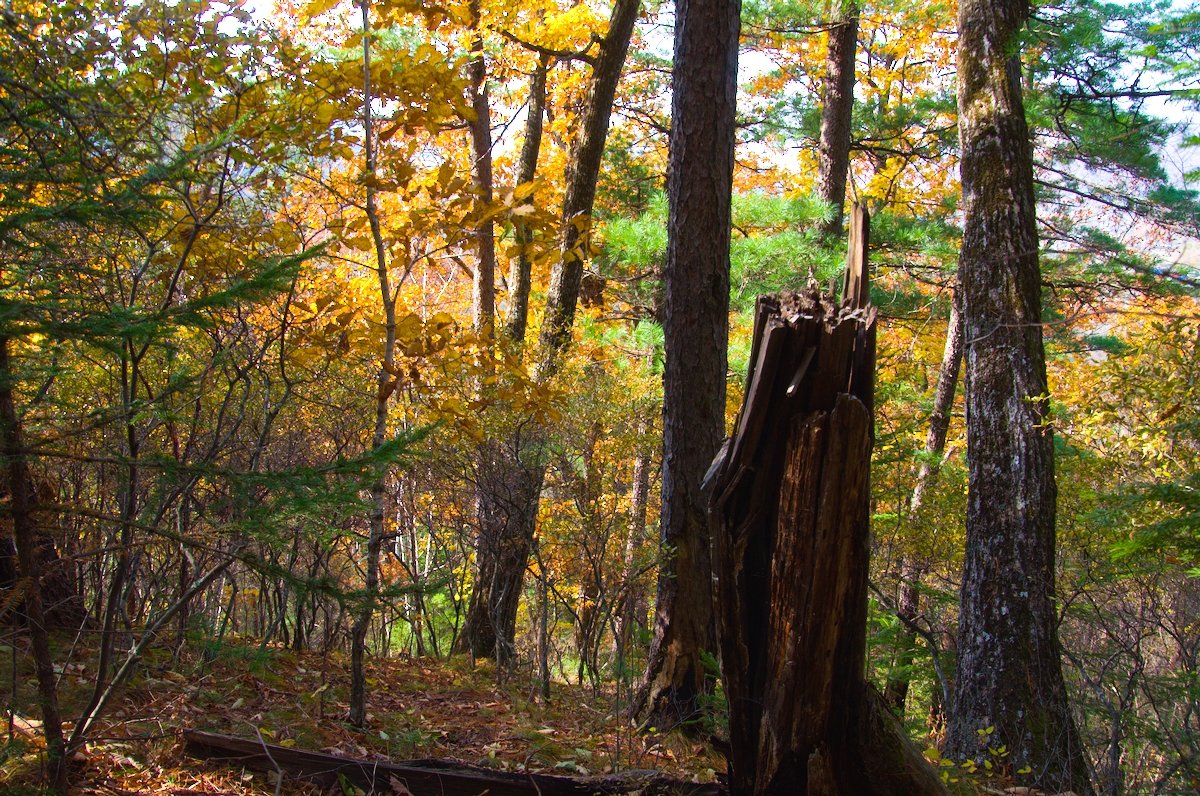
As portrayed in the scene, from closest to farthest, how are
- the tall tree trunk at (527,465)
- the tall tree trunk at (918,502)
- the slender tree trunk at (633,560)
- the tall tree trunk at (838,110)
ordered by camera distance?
the slender tree trunk at (633,560) → the tall tree trunk at (527,465) → the tall tree trunk at (918,502) → the tall tree trunk at (838,110)

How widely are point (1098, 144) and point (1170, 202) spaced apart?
1075 mm

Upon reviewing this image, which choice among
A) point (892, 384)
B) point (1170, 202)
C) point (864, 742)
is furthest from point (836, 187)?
point (864, 742)

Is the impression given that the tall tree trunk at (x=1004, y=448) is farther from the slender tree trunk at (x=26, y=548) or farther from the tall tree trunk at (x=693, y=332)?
the slender tree trunk at (x=26, y=548)

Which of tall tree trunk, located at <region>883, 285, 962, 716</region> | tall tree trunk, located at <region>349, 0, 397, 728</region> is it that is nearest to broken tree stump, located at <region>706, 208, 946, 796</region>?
tall tree trunk, located at <region>349, 0, 397, 728</region>

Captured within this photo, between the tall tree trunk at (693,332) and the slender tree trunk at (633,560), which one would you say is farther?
the slender tree trunk at (633,560)

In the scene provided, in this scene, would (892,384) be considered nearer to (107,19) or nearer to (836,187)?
(836,187)

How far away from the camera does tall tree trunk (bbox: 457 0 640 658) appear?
6.31 metres

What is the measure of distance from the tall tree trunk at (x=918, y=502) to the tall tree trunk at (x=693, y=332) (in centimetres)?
127

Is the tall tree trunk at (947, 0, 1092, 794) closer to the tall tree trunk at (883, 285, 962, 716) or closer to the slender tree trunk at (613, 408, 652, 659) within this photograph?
the tall tree trunk at (883, 285, 962, 716)

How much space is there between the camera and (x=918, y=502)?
9086mm

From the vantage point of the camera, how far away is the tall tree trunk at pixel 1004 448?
505 cm

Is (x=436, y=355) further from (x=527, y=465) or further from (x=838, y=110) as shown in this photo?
(x=838, y=110)

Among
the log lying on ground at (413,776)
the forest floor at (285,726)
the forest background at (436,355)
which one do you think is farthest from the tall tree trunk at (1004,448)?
the log lying on ground at (413,776)

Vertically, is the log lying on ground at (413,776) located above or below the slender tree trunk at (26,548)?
below
